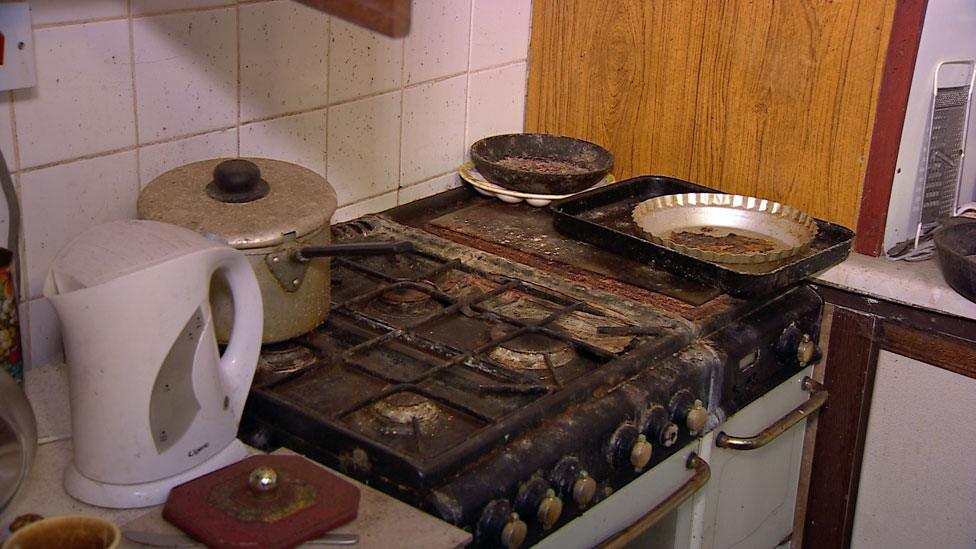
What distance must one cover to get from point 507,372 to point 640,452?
188 mm

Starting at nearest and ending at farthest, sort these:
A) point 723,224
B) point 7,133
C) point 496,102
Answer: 1. point 7,133
2. point 723,224
3. point 496,102

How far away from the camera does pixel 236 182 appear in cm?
127

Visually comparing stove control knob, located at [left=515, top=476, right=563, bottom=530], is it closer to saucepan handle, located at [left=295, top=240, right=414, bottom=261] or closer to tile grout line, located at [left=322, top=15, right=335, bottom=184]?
saucepan handle, located at [left=295, top=240, right=414, bottom=261]

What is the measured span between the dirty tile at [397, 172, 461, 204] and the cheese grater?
801 millimetres

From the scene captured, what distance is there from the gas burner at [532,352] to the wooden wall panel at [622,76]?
25.6 inches

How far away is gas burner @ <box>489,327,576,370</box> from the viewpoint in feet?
4.45

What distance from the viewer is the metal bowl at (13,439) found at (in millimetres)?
1031

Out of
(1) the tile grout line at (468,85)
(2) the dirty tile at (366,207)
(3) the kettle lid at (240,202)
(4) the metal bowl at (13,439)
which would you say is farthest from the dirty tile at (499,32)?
(4) the metal bowl at (13,439)

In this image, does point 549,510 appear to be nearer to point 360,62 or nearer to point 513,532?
point 513,532

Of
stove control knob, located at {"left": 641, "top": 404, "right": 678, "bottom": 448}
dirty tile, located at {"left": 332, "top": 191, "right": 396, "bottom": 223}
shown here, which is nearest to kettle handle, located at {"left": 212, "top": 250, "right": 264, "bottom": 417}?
stove control knob, located at {"left": 641, "top": 404, "right": 678, "bottom": 448}

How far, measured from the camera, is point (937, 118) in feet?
5.69

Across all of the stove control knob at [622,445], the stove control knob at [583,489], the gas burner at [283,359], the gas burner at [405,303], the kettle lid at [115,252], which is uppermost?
the kettle lid at [115,252]

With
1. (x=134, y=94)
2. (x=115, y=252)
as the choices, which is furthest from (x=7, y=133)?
(x=115, y=252)

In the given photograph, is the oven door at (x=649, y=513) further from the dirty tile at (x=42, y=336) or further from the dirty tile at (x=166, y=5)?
the dirty tile at (x=166, y=5)
